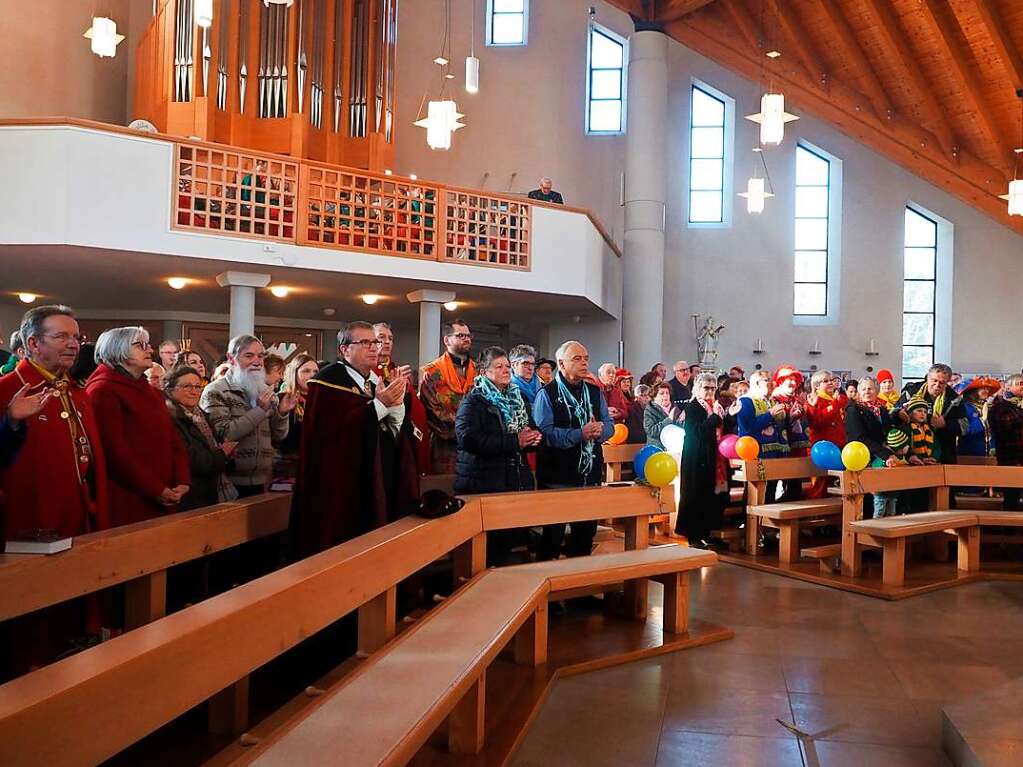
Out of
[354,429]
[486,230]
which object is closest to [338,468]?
[354,429]

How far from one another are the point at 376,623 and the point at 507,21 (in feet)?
44.9

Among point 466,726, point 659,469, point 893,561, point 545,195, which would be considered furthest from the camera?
point 545,195

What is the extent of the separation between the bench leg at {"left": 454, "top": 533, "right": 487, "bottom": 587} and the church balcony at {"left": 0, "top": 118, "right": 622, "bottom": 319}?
5.66 meters

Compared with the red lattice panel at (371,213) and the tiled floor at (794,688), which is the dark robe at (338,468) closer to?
the tiled floor at (794,688)

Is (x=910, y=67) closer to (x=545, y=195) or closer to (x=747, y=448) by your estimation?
(x=545, y=195)

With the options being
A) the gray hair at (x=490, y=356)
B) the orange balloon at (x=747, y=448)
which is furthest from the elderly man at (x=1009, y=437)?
the gray hair at (x=490, y=356)

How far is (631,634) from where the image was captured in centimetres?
425

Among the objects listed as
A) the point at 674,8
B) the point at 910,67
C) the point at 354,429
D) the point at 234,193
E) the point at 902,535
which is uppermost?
the point at 674,8

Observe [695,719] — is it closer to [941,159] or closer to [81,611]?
[81,611]

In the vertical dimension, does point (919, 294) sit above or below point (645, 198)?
below

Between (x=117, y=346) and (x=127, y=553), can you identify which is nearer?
(x=127, y=553)

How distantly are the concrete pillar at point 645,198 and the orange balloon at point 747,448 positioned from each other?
7266 mm

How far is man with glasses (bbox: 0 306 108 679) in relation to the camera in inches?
112

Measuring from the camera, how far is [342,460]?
3.41m
